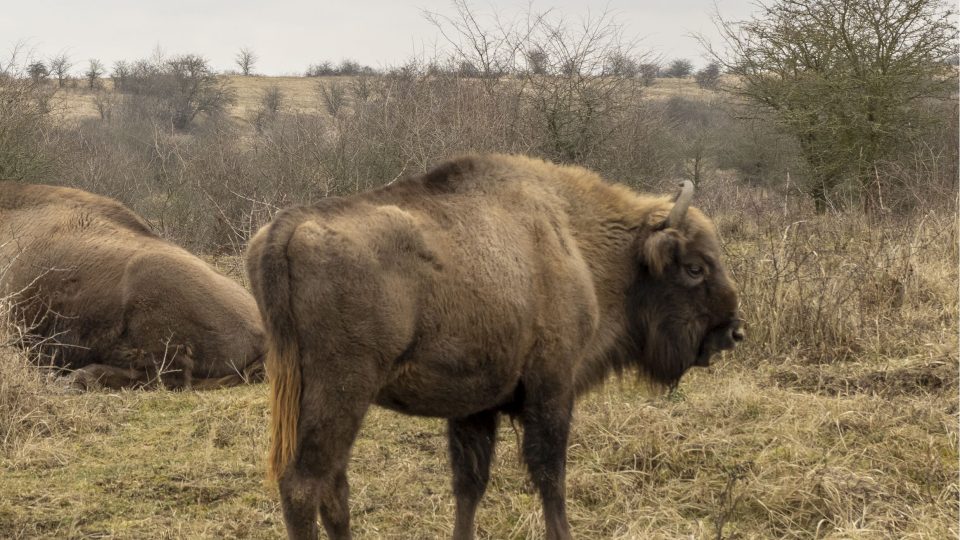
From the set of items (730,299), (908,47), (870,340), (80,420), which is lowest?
(80,420)

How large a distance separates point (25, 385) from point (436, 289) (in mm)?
3880

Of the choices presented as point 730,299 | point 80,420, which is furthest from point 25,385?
point 730,299

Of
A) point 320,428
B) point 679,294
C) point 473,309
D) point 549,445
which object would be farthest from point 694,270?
point 320,428

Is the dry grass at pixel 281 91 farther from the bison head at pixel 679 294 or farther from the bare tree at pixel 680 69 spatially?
the bison head at pixel 679 294

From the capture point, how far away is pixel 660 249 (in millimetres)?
5078

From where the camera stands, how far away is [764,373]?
7500 millimetres

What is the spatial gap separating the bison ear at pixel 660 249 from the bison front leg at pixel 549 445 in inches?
34.4

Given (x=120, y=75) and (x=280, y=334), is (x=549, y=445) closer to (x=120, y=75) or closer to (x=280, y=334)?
(x=280, y=334)

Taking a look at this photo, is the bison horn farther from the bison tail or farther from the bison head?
the bison tail

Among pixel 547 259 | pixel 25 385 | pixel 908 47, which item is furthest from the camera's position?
pixel 908 47

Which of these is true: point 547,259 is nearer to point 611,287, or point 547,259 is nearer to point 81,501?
point 611,287

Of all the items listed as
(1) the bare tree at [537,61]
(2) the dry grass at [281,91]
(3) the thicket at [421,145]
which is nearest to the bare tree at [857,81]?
(3) the thicket at [421,145]

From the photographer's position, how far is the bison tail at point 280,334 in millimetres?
3922

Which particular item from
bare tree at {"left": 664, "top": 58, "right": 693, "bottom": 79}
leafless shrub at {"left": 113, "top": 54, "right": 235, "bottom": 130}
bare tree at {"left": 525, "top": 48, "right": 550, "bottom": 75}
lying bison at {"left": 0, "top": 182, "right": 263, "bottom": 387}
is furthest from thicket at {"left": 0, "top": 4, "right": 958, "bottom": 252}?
bare tree at {"left": 664, "top": 58, "right": 693, "bottom": 79}
